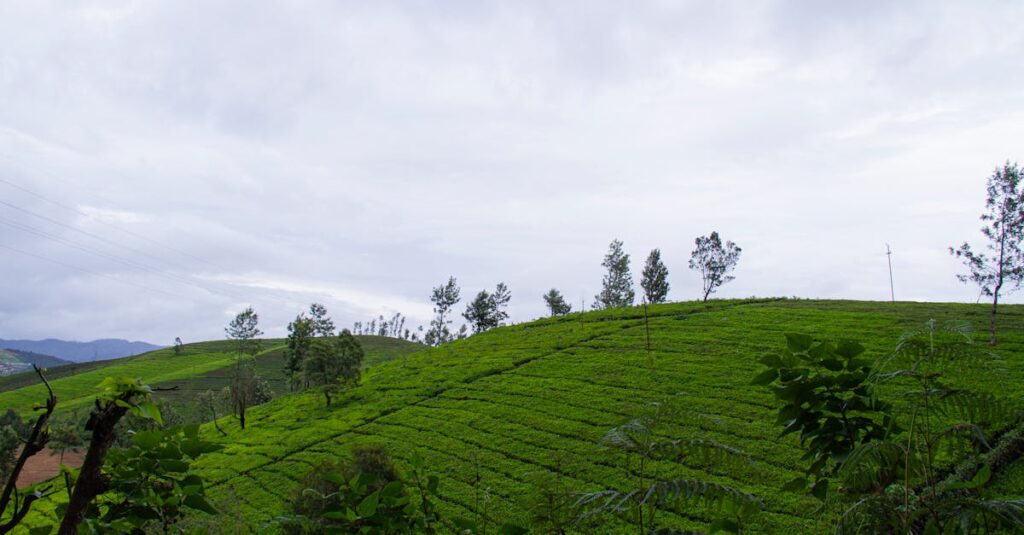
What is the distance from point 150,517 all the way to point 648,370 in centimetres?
2575

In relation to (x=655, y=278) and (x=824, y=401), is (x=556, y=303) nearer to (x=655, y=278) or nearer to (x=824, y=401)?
(x=655, y=278)

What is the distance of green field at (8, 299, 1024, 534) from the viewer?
16.2 m

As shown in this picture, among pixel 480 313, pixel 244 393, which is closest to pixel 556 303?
pixel 480 313

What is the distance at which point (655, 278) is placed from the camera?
6275 centimetres

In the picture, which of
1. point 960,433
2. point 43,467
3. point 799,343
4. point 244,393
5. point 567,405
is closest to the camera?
point 960,433

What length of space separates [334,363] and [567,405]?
17.1 meters

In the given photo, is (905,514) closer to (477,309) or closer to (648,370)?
(648,370)

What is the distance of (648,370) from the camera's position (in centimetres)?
2597

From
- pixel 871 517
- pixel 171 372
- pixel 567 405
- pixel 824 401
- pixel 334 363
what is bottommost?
pixel 171 372

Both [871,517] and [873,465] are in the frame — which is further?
[873,465]

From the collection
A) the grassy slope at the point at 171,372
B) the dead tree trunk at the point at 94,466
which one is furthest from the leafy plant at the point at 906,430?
the grassy slope at the point at 171,372

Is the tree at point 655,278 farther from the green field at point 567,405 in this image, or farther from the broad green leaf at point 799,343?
the broad green leaf at point 799,343


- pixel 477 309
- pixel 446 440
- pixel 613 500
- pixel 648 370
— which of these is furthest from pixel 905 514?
pixel 477 309

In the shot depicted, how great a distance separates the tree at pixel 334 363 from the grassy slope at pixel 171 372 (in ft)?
120
